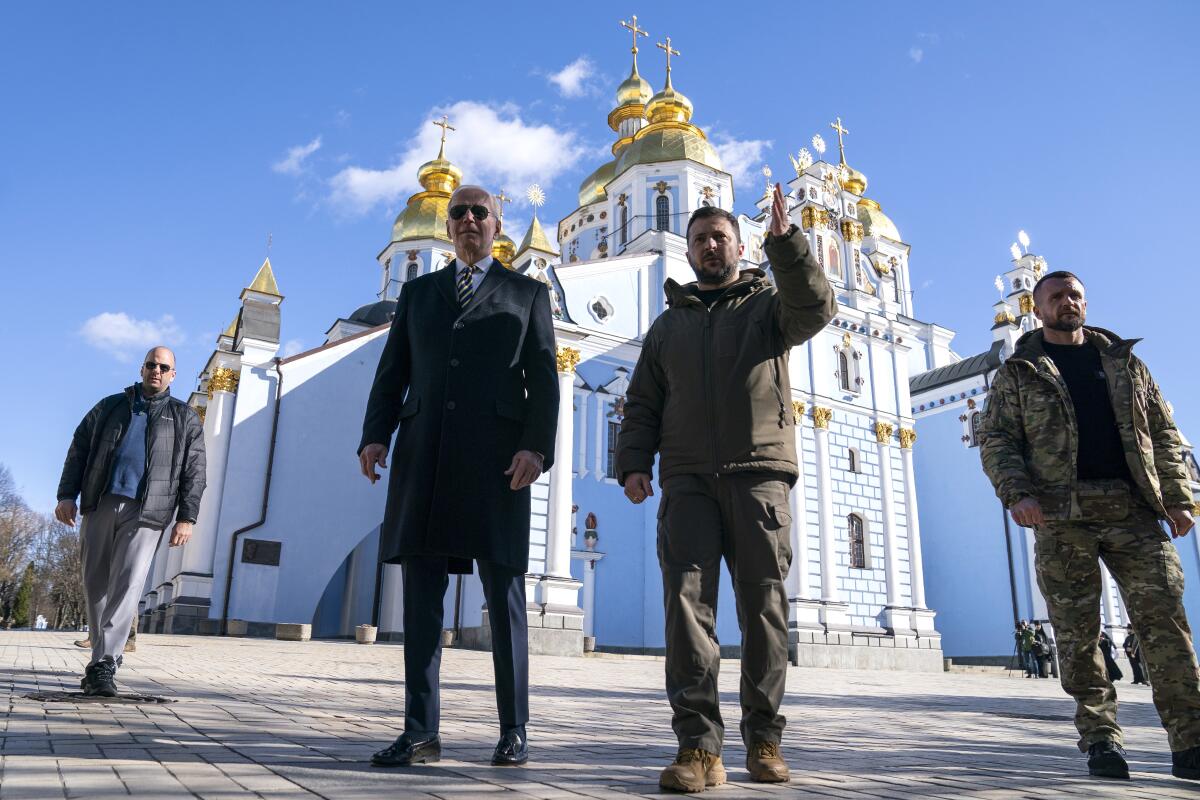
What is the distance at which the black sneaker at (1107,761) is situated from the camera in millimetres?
3760

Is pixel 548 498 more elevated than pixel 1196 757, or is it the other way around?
pixel 548 498

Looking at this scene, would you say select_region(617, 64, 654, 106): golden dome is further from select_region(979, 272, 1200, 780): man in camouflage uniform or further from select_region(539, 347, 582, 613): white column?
select_region(979, 272, 1200, 780): man in camouflage uniform

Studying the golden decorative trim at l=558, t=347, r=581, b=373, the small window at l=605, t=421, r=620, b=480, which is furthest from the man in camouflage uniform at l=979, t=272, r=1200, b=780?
the small window at l=605, t=421, r=620, b=480

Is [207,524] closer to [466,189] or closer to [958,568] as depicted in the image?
[466,189]

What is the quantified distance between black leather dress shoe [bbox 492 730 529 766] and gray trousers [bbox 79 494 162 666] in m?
3.16

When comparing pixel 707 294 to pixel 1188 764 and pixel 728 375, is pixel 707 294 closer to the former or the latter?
pixel 728 375

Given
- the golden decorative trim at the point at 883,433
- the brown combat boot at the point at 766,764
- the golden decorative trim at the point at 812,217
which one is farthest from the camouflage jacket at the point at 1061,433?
the golden decorative trim at the point at 812,217

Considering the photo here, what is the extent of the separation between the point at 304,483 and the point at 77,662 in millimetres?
13899

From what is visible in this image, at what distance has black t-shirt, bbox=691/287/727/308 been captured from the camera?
4.07 metres

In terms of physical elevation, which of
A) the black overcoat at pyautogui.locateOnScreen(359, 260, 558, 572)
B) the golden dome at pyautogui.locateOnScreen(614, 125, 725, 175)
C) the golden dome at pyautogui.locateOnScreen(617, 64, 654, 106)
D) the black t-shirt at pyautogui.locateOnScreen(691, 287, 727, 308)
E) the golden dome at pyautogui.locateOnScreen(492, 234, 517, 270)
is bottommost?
the black overcoat at pyautogui.locateOnScreen(359, 260, 558, 572)

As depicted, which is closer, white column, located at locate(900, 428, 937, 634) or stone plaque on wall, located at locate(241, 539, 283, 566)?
stone plaque on wall, located at locate(241, 539, 283, 566)

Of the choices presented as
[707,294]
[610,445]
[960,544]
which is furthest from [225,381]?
[960,544]

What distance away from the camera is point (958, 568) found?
31.5 m

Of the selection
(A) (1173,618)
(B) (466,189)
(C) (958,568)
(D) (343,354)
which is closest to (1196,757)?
(A) (1173,618)
